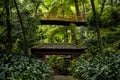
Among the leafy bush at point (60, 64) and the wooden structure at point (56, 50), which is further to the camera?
the leafy bush at point (60, 64)

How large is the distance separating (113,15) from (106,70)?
9734mm

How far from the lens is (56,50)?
1028 inches

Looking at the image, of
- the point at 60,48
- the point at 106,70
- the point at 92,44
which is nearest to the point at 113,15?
the point at 92,44

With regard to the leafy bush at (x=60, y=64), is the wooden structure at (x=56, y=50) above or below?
above

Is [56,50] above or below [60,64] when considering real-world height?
above

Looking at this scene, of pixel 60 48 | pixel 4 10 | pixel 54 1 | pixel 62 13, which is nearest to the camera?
pixel 4 10

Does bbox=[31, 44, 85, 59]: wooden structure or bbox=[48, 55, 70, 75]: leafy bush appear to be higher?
bbox=[31, 44, 85, 59]: wooden structure

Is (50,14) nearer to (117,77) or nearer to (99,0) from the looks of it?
(99,0)

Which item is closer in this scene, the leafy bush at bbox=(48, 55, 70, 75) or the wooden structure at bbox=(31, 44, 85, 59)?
the wooden structure at bbox=(31, 44, 85, 59)

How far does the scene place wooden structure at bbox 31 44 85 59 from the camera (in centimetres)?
2569

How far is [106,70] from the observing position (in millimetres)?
12633

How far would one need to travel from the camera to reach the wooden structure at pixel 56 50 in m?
25.7

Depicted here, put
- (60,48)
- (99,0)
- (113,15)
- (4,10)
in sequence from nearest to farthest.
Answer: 1. (4,10)
2. (113,15)
3. (60,48)
4. (99,0)

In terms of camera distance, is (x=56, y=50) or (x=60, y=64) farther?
(x=60, y=64)
